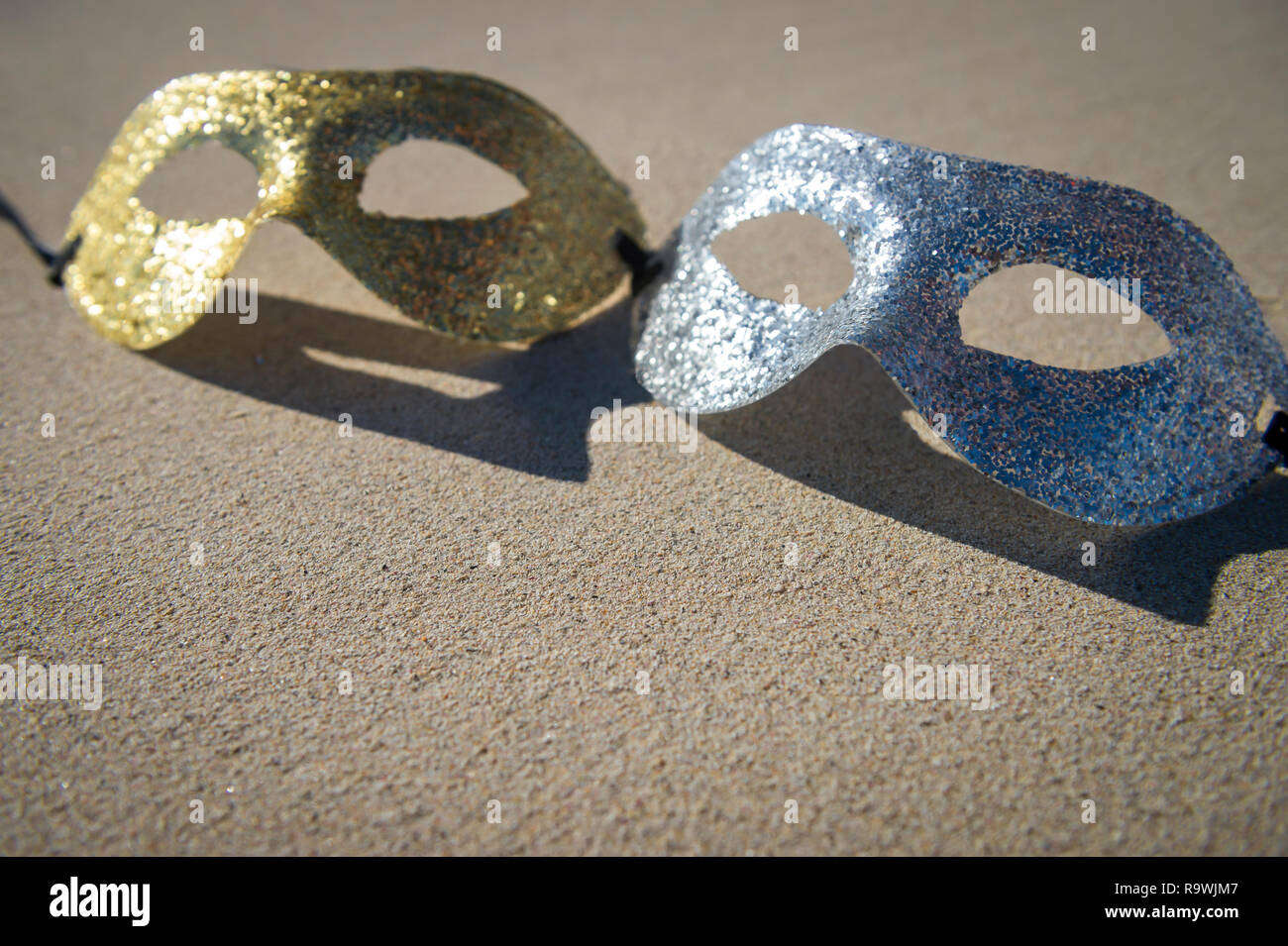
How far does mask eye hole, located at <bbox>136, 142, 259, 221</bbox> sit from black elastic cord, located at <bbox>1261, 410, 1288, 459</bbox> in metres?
4.28

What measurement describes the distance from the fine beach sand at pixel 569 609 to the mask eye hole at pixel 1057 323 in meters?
0.03

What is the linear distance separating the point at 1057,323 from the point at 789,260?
1.13 metres

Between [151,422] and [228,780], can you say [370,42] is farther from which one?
[228,780]

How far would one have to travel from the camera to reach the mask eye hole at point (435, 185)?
465 centimetres

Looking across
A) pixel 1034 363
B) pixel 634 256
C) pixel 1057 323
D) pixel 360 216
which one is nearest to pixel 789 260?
pixel 634 256


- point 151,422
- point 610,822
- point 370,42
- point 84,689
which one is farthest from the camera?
point 370,42

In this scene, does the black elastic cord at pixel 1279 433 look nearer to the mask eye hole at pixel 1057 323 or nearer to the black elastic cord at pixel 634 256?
the mask eye hole at pixel 1057 323

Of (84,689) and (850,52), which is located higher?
(850,52)

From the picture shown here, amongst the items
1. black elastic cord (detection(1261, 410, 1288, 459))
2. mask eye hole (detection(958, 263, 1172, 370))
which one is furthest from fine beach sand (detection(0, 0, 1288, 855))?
black elastic cord (detection(1261, 410, 1288, 459))

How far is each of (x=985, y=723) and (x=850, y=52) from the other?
5.85 m

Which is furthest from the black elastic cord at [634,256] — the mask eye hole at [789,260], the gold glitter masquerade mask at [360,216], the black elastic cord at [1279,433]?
the black elastic cord at [1279,433]

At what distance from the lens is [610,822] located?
186cm

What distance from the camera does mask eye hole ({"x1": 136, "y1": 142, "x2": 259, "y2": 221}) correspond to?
15.2 feet

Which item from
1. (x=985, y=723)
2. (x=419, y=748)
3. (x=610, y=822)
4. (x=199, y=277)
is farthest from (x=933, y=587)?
(x=199, y=277)
